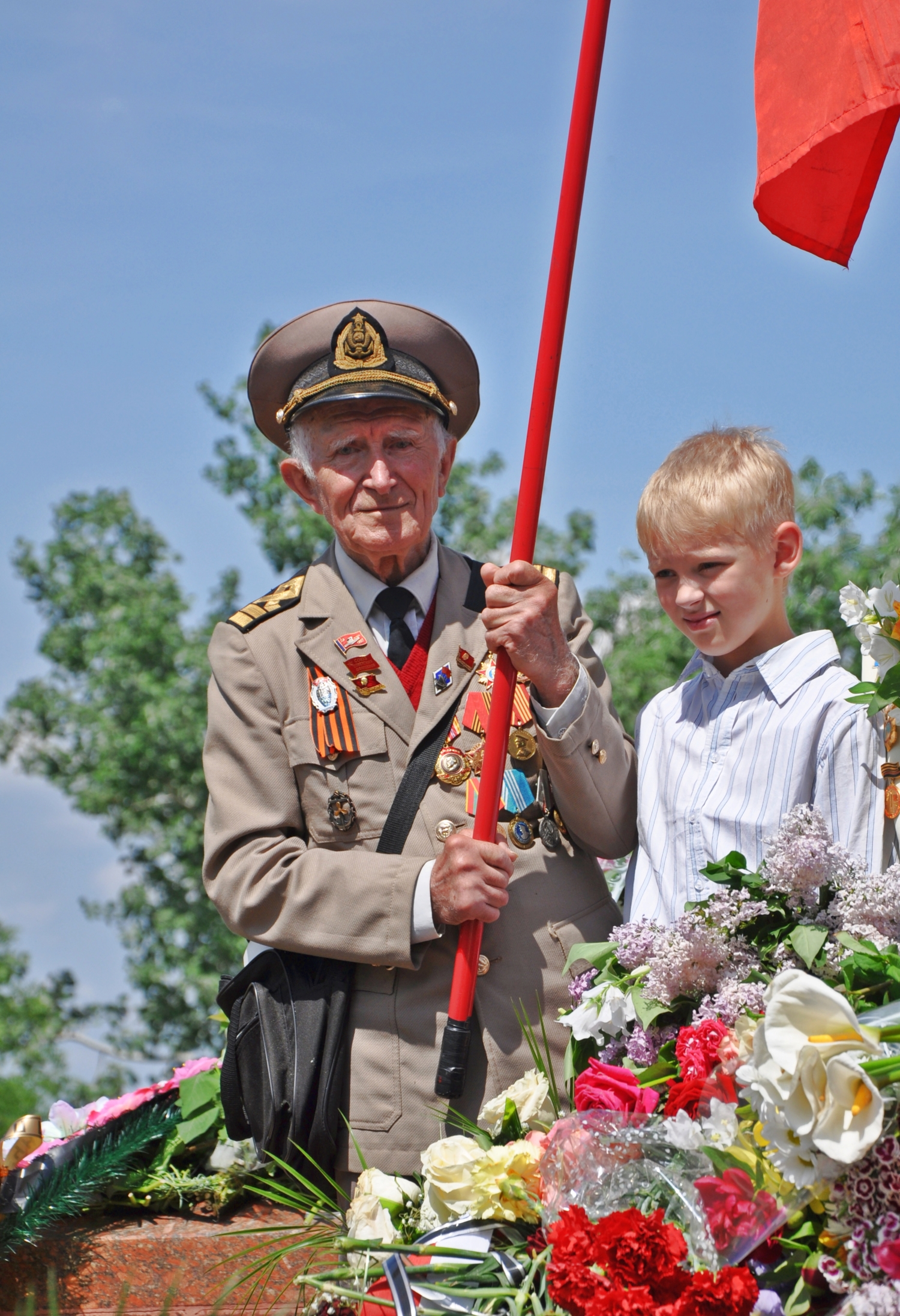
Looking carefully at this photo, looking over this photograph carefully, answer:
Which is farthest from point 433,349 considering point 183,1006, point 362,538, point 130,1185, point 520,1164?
point 183,1006

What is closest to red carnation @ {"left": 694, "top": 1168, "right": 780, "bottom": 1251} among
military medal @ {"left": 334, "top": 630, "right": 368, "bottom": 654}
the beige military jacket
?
the beige military jacket

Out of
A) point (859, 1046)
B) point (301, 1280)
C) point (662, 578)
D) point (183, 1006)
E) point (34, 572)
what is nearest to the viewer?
point (859, 1046)

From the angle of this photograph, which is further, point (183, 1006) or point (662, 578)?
point (183, 1006)

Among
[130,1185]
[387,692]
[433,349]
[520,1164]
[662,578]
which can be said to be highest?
[433,349]

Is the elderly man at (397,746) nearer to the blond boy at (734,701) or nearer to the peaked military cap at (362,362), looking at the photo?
the peaked military cap at (362,362)

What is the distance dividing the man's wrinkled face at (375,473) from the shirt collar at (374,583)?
0.04 metres

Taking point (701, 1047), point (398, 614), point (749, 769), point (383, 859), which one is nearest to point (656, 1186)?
point (701, 1047)

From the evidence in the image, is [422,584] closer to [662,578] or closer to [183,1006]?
[662,578]

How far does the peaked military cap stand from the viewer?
3168 millimetres

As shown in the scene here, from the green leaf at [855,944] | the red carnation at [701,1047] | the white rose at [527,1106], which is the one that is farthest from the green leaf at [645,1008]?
the green leaf at [855,944]

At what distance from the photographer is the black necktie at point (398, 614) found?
3178mm

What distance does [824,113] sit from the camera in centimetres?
248

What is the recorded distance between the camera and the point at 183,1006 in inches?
481

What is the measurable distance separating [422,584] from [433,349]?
0.62 meters
